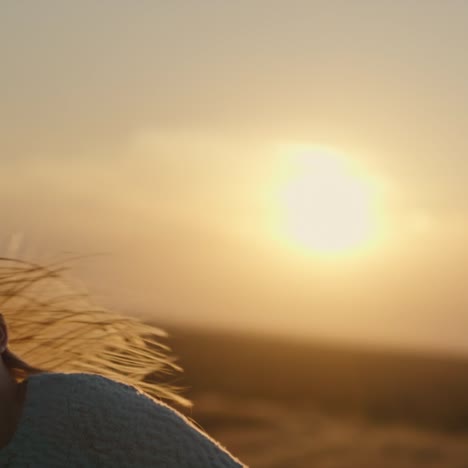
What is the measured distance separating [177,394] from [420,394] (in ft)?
152

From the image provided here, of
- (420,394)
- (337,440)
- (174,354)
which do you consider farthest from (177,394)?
(420,394)

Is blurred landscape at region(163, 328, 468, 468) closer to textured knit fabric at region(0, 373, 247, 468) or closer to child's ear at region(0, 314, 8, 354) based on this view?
child's ear at region(0, 314, 8, 354)

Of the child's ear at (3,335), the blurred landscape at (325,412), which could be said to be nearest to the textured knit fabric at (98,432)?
the child's ear at (3,335)

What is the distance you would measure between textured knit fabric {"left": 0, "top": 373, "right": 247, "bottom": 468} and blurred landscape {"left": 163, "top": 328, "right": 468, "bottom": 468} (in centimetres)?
98

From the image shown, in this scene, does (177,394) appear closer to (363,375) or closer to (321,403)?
(321,403)

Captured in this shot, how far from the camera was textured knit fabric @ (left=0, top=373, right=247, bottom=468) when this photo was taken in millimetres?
2156

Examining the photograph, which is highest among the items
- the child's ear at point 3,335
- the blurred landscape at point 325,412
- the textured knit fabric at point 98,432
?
the child's ear at point 3,335

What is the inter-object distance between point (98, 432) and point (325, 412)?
1307 inches

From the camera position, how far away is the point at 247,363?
6462 centimetres

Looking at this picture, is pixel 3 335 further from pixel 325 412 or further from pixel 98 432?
pixel 325 412

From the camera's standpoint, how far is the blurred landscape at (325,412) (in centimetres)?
2192

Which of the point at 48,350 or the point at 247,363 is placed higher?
the point at 48,350

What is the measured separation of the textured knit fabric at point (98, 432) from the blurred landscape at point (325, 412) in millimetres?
980

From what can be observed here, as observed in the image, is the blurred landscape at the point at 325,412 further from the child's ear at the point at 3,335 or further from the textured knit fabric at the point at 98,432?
the textured knit fabric at the point at 98,432
